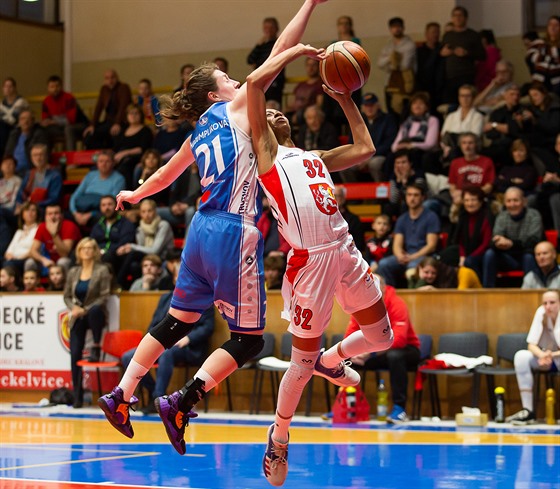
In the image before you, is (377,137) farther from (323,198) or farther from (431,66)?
(323,198)

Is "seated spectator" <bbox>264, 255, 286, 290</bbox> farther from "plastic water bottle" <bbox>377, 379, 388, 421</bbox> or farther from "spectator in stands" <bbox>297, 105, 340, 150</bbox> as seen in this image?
"spectator in stands" <bbox>297, 105, 340, 150</bbox>

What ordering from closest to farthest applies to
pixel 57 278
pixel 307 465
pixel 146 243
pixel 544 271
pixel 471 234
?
pixel 307 465 < pixel 544 271 < pixel 471 234 < pixel 57 278 < pixel 146 243

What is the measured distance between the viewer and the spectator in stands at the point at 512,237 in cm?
1116

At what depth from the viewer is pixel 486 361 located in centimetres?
1036

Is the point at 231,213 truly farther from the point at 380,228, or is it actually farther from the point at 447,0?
the point at 447,0

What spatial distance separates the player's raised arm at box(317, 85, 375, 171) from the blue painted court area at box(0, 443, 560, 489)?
1.86 metres

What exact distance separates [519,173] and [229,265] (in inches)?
296

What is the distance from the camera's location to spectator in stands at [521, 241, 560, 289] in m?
10.5

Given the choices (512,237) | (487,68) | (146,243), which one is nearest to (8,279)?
(146,243)

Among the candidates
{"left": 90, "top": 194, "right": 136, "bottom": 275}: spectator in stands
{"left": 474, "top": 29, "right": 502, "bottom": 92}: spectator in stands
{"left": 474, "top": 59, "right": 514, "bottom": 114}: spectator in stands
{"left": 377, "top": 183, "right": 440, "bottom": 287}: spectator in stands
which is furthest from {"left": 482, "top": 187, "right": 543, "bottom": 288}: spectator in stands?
{"left": 90, "top": 194, "right": 136, "bottom": 275}: spectator in stands

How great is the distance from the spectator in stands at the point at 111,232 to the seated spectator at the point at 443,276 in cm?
399

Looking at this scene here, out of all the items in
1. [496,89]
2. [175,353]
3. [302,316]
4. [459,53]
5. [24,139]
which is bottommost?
[175,353]

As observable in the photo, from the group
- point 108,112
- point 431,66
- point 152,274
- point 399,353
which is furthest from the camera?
point 108,112

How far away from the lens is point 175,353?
11141mm
